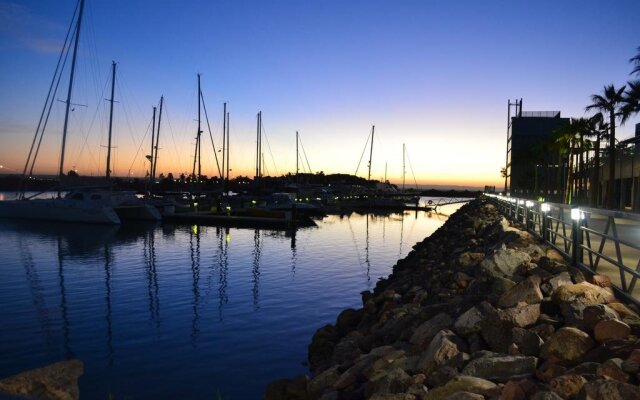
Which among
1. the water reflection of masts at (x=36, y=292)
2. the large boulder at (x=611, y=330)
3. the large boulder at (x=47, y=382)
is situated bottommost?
the water reflection of masts at (x=36, y=292)

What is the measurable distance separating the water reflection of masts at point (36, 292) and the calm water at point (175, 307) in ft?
0.12

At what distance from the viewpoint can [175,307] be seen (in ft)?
48.3

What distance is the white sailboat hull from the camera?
137 ft

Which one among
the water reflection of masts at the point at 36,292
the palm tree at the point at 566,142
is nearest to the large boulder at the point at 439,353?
the water reflection of masts at the point at 36,292

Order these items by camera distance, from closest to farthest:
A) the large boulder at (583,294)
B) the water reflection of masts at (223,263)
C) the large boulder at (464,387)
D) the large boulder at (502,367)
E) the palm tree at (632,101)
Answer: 1. the large boulder at (464,387)
2. the large boulder at (502,367)
3. the large boulder at (583,294)
4. the water reflection of masts at (223,263)
5. the palm tree at (632,101)

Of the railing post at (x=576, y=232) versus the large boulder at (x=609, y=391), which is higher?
the railing post at (x=576, y=232)

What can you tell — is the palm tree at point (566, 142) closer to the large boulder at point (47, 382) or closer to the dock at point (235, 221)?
the dock at point (235, 221)

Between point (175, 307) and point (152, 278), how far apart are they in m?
5.28

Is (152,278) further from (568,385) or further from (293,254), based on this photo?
(568,385)

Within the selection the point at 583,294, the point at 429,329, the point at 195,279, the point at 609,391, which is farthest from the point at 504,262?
the point at 195,279

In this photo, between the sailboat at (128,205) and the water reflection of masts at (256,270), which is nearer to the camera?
the water reflection of masts at (256,270)

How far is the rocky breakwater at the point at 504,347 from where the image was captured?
14.9 feet

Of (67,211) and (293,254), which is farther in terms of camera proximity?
(67,211)

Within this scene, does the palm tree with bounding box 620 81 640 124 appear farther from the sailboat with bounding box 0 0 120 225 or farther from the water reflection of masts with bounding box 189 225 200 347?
the sailboat with bounding box 0 0 120 225
